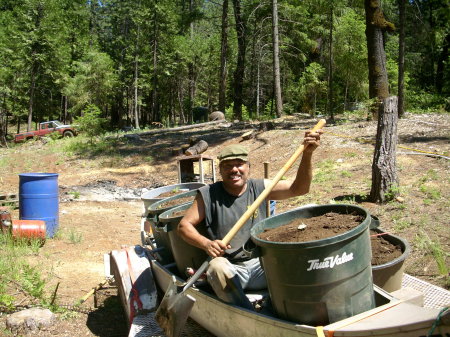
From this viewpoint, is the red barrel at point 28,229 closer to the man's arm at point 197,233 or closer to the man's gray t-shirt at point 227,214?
the man's arm at point 197,233

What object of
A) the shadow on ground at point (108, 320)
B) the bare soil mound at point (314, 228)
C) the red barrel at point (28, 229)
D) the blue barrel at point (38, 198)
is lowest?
the shadow on ground at point (108, 320)

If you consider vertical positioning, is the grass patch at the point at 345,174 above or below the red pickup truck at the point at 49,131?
below

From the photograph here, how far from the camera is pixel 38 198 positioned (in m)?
7.09

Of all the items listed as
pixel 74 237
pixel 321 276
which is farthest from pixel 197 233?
pixel 74 237

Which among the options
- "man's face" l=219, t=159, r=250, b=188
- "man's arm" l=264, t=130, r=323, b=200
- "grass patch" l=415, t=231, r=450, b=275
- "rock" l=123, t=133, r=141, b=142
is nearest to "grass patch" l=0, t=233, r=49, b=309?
"man's face" l=219, t=159, r=250, b=188

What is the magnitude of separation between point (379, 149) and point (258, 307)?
391cm

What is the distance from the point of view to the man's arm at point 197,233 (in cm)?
321

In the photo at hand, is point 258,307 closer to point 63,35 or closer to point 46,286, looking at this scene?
point 46,286

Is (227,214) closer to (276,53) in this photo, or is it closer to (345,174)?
(345,174)

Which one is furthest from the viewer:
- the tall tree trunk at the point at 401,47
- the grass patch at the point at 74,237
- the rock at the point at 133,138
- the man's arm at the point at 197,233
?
the rock at the point at 133,138

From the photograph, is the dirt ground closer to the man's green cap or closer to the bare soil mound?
the bare soil mound

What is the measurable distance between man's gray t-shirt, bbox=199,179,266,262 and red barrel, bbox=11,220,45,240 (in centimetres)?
404

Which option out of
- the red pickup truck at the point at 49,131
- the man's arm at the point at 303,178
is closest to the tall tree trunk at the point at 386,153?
the man's arm at the point at 303,178

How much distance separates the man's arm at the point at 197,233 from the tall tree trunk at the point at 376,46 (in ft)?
28.2
